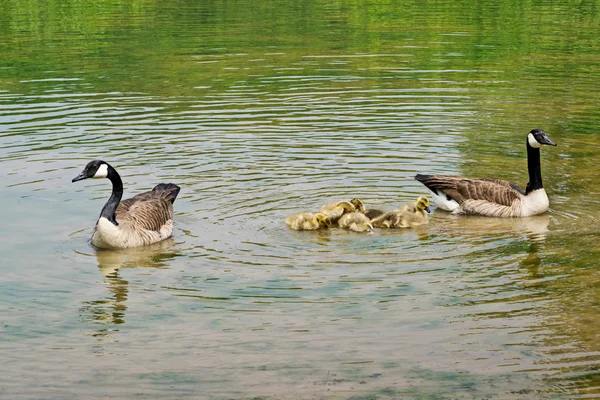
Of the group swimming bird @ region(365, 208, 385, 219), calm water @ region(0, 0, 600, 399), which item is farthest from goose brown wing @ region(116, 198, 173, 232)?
swimming bird @ region(365, 208, 385, 219)

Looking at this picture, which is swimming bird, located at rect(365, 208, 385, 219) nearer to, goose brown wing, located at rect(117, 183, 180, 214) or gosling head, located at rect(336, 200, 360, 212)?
gosling head, located at rect(336, 200, 360, 212)

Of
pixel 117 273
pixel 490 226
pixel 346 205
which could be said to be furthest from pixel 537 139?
pixel 117 273

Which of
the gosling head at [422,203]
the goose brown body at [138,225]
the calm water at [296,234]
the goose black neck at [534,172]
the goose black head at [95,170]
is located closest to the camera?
the calm water at [296,234]

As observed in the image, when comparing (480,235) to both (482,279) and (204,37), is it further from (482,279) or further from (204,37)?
(204,37)

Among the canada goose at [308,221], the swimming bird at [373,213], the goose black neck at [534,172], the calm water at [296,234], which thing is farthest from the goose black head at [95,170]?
the goose black neck at [534,172]

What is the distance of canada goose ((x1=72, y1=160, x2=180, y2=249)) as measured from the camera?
13086 millimetres

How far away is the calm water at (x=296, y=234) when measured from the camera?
934 centimetres

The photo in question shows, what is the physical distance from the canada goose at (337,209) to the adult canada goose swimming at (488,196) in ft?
4.92

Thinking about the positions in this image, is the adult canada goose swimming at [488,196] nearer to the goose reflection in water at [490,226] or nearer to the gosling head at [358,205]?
the goose reflection in water at [490,226]

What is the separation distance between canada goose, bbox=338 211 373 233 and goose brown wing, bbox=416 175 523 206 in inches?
58.7

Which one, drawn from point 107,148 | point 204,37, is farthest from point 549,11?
point 107,148

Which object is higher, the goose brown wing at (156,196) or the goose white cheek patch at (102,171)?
the goose white cheek patch at (102,171)

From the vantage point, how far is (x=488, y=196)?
46.6 feet

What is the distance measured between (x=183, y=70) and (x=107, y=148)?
8.92 meters
